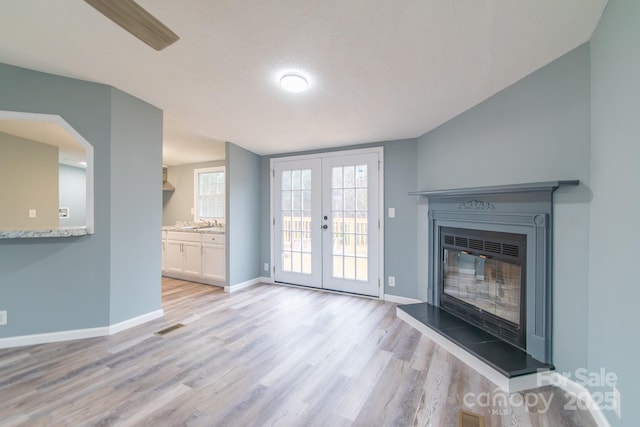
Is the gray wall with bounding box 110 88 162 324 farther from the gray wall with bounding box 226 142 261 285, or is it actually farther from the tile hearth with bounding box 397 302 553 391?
the tile hearth with bounding box 397 302 553 391

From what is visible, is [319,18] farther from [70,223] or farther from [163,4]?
[70,223]

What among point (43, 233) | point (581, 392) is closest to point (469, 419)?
point (581, 392)

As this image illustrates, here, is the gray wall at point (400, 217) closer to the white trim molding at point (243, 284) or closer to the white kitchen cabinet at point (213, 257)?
the white trim molding at point (243, 284)

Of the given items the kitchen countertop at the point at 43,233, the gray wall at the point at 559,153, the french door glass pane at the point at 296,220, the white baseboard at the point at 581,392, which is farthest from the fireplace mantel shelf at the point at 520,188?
the kitchen countertop at the point at 43,233

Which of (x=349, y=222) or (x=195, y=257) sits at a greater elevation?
(x=349, y=222)

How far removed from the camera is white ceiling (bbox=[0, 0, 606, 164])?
1.53 m

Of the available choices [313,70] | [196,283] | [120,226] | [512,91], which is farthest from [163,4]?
[196,283]

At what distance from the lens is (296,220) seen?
441 cm

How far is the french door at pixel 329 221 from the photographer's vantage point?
12.7 feet

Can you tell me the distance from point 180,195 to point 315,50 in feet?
16.6

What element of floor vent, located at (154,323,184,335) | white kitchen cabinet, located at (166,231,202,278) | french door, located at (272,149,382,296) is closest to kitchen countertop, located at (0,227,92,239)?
floor vent, located at (154,323,184,335)

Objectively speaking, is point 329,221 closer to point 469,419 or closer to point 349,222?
point 349,222

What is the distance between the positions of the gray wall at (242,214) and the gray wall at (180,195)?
1.59m

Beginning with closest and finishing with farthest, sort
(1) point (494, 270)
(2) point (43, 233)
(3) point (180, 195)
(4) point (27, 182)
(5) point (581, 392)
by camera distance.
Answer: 1. (5) point (581, 392)
2. (2) point (43, 233)
3. (1) point (494, 270)
4. (4) point (27, 182)
5. (3) point (180, 195)
